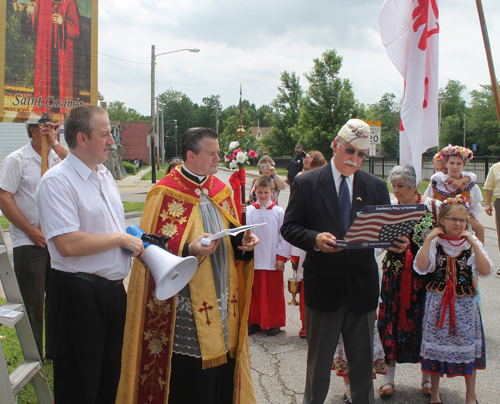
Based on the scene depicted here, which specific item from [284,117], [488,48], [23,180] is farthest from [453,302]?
[284,117]

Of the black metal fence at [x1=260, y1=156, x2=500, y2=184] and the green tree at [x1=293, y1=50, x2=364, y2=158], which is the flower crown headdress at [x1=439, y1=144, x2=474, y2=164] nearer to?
the black metal fence at [x1=260, y1=156, x2=500, y2=184]

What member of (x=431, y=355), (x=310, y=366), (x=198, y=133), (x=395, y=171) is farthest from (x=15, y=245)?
(x=431, y=355)

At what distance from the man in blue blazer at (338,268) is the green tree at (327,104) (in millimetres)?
28109

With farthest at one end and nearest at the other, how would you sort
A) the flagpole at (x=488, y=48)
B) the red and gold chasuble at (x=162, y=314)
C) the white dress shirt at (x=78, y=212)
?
the flagpole at (x=488, y=48)
the red and gold chasuble at (x=162, y=314)
the white dress shirt at (x=78, y=212)

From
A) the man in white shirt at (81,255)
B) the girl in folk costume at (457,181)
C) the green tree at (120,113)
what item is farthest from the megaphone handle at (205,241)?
the green tree at (120,113)

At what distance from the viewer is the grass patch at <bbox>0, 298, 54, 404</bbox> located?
3.38 meters

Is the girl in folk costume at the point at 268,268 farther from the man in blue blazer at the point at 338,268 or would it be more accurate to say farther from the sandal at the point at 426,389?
the man in blue blazer at the point at 338,268

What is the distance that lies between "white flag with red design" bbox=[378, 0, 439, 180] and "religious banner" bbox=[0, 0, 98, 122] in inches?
112

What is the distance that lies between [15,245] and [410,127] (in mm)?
3667

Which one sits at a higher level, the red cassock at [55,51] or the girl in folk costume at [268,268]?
the red cassock at [55,51]

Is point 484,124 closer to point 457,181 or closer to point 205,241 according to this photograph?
point 457,181

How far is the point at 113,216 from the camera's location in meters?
2.59

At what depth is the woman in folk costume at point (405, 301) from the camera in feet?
11.8

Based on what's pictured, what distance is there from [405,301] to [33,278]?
3.15 metres
